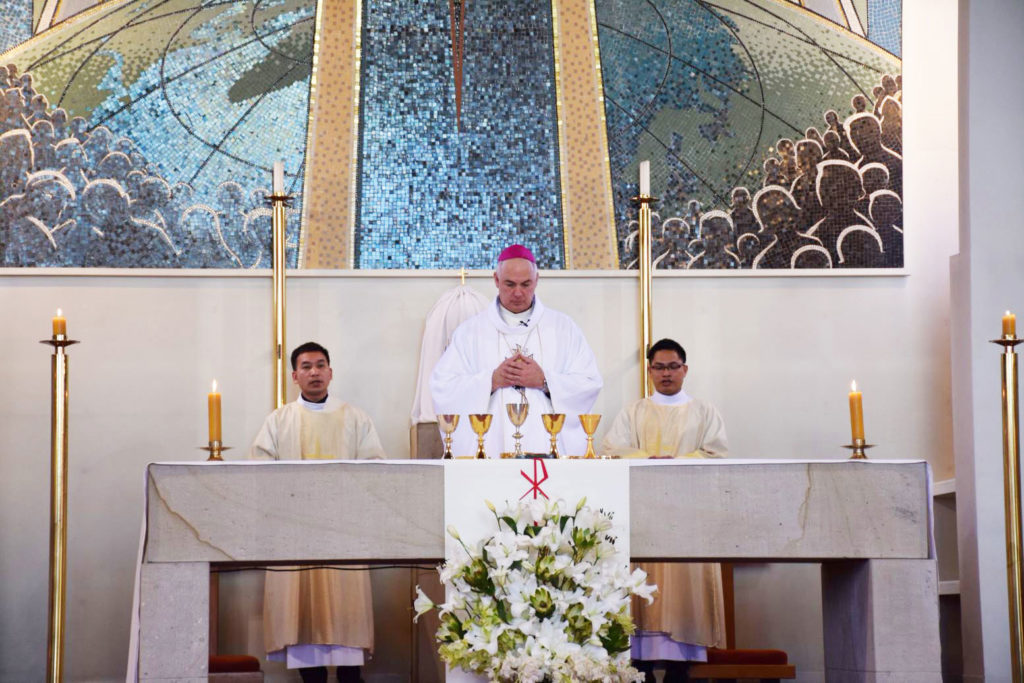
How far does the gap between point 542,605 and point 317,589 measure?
3.11 m

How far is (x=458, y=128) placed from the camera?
25.0 feet

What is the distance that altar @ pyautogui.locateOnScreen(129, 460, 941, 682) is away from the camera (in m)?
4.61

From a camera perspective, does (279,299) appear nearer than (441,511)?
No

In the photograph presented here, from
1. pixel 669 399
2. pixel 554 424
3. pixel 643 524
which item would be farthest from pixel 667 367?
pixel 643 524

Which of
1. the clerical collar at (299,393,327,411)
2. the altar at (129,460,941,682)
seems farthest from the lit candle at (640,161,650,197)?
the altar at (129,460,941,682)

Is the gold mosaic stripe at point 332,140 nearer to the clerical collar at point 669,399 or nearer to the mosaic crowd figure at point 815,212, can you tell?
the mosaic crowd figure at point 815,212

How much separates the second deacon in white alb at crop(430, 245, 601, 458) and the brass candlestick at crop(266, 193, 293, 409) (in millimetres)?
1422

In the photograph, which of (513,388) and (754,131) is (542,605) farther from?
(754,131)

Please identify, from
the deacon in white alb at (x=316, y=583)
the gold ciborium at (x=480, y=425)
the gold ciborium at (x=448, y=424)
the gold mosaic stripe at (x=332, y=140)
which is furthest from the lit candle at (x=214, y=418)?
the gold mosaic stripe at (x=332, y=140)

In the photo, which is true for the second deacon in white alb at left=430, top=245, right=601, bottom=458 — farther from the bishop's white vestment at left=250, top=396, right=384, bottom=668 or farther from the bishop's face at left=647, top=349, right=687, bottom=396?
the bishop's white vestment at left=250, top=396, right=384, bottom=668

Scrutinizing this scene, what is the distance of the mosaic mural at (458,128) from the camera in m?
7.41

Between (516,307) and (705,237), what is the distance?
186 cm

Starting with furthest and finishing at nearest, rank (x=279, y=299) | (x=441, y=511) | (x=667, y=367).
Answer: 1. (x=279, y=299)
2. (x=667, y=367)
3. (x=441, y=511)

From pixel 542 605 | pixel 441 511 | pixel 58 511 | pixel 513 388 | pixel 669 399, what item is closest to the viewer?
pixel 542 605
